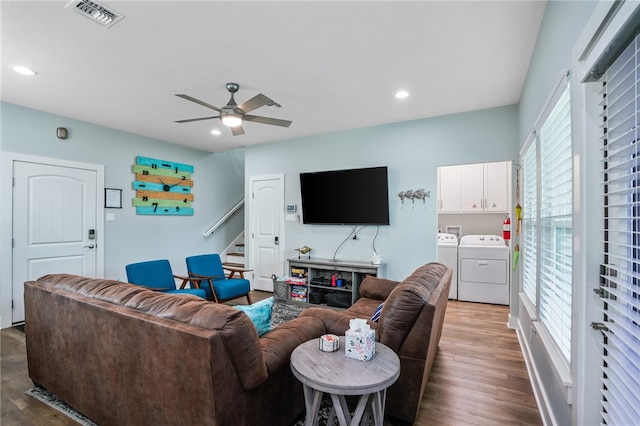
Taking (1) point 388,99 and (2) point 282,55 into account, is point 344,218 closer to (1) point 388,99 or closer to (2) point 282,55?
(1) point 388,99

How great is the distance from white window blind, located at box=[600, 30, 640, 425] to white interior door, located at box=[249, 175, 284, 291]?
14.6ft

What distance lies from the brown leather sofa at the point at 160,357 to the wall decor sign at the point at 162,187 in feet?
9.80

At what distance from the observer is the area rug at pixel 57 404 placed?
197 centimetres

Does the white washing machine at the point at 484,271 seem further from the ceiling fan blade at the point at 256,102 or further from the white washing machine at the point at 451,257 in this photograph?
the ceiling fan blade at the point at 256,102

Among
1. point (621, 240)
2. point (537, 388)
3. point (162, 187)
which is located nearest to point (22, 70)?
point (162, 187)

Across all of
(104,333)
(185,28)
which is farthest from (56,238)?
(185,28)

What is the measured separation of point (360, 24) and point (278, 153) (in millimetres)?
3357

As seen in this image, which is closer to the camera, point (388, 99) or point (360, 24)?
point (360, 24)

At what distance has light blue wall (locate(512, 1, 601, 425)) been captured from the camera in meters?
1.27

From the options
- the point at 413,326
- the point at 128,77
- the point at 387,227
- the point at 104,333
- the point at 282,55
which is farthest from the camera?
the point at 387,227

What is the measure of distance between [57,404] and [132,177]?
3.47 m

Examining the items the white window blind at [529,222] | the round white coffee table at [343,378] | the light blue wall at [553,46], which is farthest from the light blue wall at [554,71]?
the round white coffee table at [343,378]

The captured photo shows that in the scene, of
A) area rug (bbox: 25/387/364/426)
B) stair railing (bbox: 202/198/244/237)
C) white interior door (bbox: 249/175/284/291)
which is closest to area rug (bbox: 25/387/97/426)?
area rug (bbox: 25/387/364/426)

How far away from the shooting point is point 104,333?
1691 millimetres
